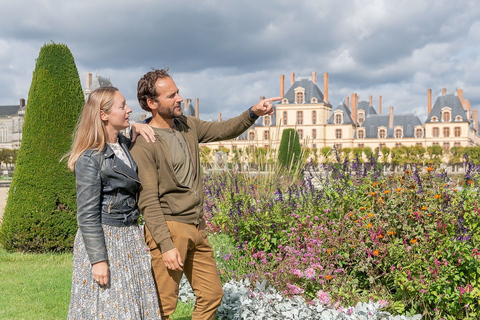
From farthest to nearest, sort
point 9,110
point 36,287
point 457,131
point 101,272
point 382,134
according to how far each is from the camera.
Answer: point 9,110 → point 382,134 → point 457,131 → point 36,287 → point 101,272

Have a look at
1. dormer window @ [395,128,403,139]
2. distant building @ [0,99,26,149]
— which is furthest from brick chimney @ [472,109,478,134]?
distant building @ [0,99,26,149]

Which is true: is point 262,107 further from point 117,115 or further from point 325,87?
point 325,87

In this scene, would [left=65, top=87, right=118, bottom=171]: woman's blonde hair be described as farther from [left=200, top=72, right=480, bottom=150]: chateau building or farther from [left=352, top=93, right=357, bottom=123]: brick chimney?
[left=352, top=93, right=357, bottom=123]: brick chimney

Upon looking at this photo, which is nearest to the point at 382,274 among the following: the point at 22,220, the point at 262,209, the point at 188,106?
the point at 262,209

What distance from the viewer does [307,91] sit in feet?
143

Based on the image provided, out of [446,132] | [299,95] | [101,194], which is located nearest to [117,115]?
[101,194]

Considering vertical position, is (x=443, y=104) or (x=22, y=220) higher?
(x=443, y=104)

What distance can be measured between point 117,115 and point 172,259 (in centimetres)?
74

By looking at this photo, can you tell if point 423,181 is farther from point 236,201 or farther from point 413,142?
point 413,142

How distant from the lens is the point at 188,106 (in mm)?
48406

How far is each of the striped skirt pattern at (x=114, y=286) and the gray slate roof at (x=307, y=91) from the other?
138 ft

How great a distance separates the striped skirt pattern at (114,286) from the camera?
6.71 ft

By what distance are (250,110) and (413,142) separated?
139 feet

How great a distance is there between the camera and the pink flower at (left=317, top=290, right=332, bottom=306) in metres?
3.05
